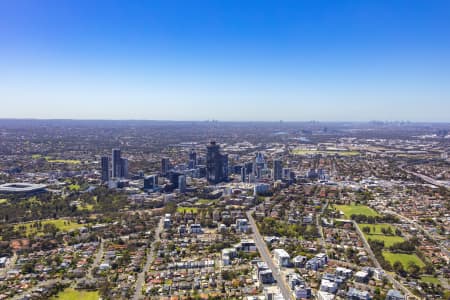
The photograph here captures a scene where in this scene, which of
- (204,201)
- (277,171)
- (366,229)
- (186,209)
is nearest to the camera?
(366,229)

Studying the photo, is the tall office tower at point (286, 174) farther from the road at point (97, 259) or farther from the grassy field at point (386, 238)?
the road at point (97, 259)

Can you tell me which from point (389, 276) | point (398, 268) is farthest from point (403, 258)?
point (389, 276)

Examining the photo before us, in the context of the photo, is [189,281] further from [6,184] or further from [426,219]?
[6,184]

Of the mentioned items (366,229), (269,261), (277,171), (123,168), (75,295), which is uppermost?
(123,168)

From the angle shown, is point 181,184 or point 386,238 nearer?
point 386,238

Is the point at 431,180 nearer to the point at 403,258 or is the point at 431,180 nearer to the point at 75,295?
the point at 403,258

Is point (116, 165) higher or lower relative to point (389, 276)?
higher

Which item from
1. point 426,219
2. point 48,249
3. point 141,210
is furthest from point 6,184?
point 426,219

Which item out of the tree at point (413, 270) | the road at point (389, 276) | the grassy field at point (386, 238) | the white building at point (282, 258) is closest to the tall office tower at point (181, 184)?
the road at point (389, 276)
